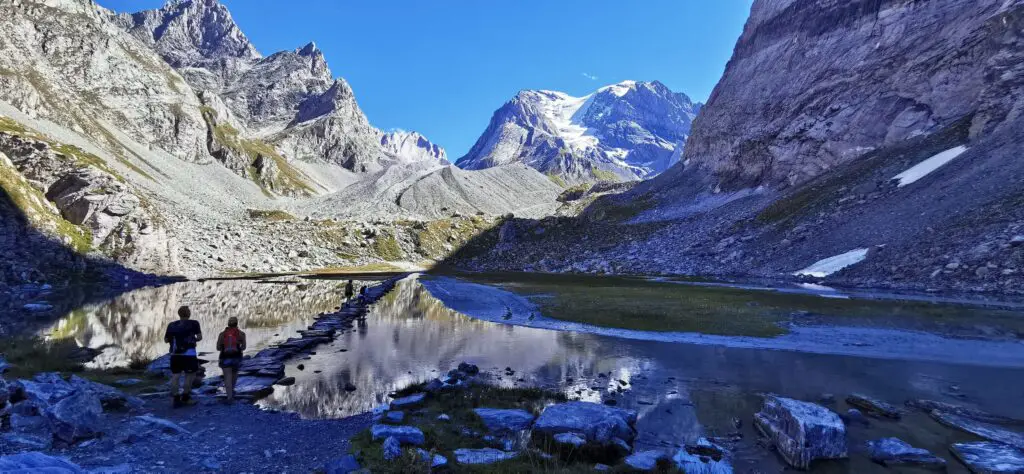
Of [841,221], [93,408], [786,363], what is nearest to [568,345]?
[786,363]

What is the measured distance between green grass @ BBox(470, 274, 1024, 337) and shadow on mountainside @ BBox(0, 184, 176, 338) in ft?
120

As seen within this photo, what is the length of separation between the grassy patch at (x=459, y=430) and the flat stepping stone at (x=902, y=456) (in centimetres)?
699

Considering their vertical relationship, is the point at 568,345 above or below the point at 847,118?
below

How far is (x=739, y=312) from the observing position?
113 ft

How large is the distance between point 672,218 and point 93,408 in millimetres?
107918

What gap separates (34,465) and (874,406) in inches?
750

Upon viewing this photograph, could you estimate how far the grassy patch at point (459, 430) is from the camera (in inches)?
369

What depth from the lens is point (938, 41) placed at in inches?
3410

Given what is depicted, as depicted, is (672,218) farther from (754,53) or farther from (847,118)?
(754,53)

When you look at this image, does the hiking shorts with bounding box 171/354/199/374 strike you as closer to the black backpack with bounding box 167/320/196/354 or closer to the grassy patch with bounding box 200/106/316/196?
the black backpack with bounding box 167/320/196/354

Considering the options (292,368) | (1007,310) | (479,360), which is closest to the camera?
(292,368)

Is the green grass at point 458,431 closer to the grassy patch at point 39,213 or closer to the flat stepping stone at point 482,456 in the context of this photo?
the flat stepping stone at point 482,456

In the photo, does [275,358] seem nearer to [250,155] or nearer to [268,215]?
[268,215]

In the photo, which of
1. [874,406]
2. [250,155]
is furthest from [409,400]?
[250,155]
